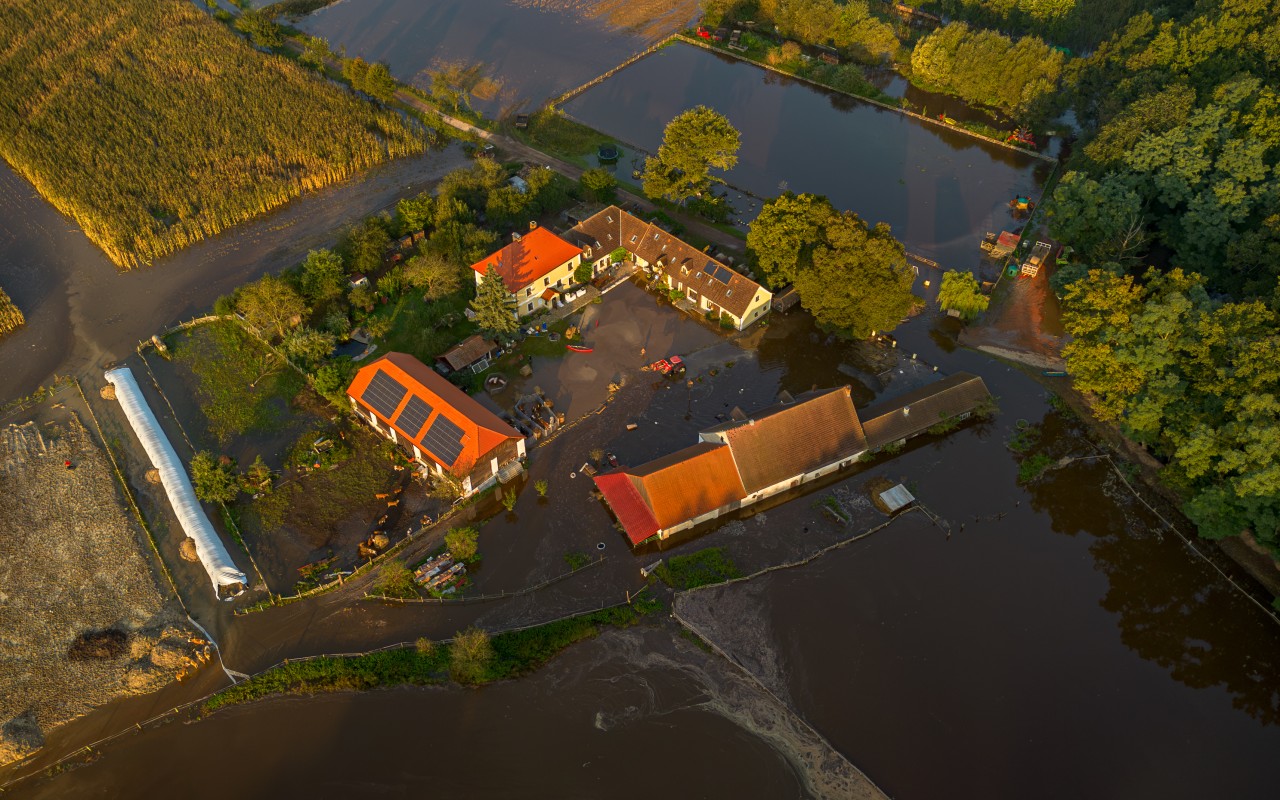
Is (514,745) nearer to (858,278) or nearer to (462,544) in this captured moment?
(462,544)

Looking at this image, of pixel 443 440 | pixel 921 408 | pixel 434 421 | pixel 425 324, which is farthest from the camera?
pixel 425 324

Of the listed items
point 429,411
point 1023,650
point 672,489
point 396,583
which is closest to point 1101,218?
point 1023,650

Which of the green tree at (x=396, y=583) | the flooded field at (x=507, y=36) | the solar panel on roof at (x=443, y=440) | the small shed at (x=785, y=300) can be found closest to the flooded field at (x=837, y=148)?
the flooded field at (x=507, y=36)

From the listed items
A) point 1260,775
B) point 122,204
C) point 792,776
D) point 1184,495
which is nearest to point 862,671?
point 792,776

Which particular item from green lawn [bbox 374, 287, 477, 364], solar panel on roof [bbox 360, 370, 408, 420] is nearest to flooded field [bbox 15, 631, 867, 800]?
solar panel on roof [bbox 360, 370, 408, 420]

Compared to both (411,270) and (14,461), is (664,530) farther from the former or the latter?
(14,461)
